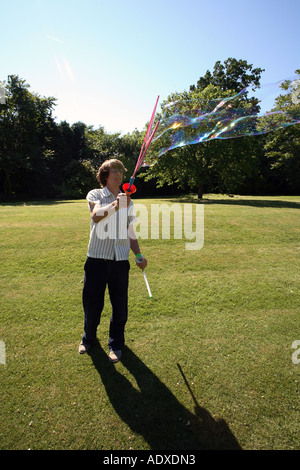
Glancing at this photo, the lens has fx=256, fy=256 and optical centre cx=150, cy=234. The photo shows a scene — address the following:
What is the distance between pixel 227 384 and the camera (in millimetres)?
3078

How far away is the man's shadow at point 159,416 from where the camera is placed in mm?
2441

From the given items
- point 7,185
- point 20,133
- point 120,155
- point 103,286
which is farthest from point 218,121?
point 120,155

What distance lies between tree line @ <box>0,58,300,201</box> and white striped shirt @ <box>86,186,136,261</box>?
40.4ft

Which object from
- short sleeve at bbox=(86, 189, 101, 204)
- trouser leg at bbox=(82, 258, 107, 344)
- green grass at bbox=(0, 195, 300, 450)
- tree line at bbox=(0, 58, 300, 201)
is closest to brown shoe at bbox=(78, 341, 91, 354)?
green grass at bbox=(0, 195, 300, 450)

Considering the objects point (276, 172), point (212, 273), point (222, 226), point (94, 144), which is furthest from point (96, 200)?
point (276, 172)

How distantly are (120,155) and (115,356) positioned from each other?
35517 millimetres

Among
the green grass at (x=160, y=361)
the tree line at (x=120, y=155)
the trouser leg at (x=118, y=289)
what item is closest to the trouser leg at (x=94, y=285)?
the trouser leg at (x=118, y=289)

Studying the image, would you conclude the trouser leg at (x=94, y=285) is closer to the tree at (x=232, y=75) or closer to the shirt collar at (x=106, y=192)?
the shirt collar at (x=106, y=192)

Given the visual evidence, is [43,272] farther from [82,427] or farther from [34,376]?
[82,427]

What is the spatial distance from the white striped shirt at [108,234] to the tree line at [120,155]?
12306 millimetres

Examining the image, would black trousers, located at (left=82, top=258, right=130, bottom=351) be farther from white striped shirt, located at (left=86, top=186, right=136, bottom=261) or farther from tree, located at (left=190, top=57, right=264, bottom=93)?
tree, located at (left=190, top=57, right=264, bottom=93)

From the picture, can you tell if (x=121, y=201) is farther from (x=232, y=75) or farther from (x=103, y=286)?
(x=232, y=75)

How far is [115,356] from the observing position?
3.39 m

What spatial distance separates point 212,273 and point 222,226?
3.51 meters
